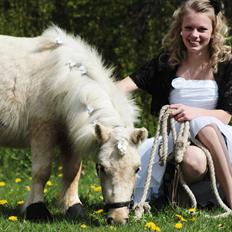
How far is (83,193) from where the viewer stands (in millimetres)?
6242

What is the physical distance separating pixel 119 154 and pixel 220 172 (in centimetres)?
111

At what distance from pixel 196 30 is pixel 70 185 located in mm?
1698

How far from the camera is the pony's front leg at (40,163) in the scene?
16.0 feet

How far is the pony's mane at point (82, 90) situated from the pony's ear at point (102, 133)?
4.0 inches

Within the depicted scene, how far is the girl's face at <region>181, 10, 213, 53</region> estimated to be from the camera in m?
5.21

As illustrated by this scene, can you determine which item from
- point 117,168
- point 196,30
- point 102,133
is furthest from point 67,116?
point 196,30

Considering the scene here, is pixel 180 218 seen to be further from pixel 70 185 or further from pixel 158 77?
pixel 158 77

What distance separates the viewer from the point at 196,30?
523cm

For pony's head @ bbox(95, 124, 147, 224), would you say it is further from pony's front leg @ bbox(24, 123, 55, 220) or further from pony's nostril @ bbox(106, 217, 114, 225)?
pony's front leg @ bbox(24, 123, 55, 220)

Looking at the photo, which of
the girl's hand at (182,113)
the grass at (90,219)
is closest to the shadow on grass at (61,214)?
the grass at (90,219)

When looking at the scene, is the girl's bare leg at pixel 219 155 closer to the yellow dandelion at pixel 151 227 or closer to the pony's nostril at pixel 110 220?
the yellow dandelion at pixel 151 227

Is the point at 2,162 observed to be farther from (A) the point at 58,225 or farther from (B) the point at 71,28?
(A) the point at 58,225

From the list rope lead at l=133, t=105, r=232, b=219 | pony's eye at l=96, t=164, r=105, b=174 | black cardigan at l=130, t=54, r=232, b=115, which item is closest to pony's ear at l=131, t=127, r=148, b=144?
pony's eye at l=96, t=164, r=105, b=174

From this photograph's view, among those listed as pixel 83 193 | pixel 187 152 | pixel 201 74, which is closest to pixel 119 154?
pixel 187 152
